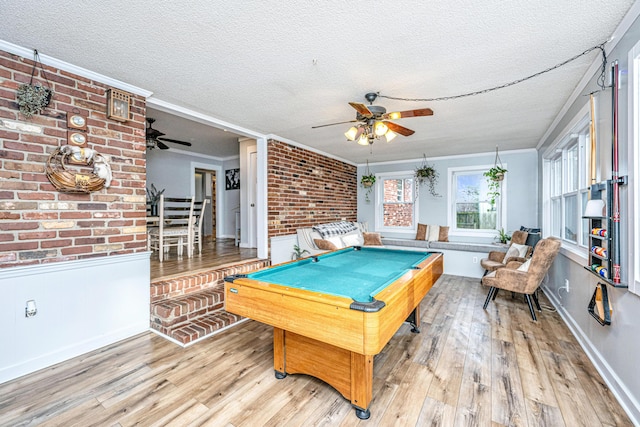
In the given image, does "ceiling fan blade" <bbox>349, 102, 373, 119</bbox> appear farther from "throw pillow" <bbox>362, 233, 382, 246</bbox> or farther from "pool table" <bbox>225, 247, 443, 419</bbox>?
"throw pillow" <bbox>362, 233, 382, 246</bbox>

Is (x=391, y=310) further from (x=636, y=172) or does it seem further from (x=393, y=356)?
(x=636, y=172)

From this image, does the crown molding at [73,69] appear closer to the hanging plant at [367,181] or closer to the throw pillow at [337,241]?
the throw pillow at [337,241]

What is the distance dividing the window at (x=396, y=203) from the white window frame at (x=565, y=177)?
2.35 meters

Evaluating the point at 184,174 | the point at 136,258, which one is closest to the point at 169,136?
the point at 184,174

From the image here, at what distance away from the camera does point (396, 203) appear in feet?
21.2

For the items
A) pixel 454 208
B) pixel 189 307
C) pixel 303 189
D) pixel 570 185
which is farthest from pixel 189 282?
pixel 454 208

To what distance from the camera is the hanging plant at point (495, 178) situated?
518cm

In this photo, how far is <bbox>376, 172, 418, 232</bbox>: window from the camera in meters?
6.29

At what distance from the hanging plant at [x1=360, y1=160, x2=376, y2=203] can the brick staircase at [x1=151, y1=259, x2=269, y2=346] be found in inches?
164

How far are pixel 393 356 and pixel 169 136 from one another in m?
4.96

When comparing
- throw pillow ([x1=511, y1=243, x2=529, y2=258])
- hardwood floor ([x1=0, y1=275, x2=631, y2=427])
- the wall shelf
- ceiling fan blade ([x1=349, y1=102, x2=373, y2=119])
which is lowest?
hardwood floor ([x1=0, y1=275, x2=631, y2=427])

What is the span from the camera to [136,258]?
270cm

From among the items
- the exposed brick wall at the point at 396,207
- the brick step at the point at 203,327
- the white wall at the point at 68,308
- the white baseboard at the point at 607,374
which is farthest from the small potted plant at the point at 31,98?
the exposed brick wall at the point at 396,207

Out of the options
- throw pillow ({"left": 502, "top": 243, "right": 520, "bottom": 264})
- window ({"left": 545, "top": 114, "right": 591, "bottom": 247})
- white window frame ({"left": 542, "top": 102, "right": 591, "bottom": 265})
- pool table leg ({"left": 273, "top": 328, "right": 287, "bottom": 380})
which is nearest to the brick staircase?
pool table leg ({"left": 273, "top": 328, "right": 287, "bottom": 380})
